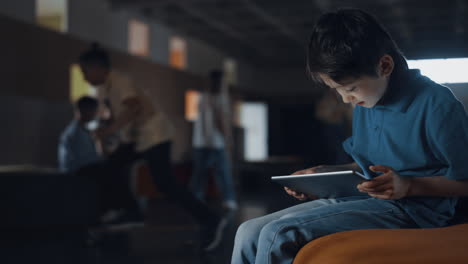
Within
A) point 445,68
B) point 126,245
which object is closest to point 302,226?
point 445,68

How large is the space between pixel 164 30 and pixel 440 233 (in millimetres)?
9235

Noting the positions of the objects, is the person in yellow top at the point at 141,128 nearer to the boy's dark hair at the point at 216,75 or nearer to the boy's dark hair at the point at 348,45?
the boy's dark hair at the point at 216,75

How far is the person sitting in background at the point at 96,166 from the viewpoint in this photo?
12.2 feet

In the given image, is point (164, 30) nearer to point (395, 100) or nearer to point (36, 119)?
point (36, 119)

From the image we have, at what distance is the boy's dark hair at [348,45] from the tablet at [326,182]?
9.8 inches

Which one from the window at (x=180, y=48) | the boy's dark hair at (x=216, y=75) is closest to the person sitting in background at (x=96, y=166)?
the boy's dark hair at (x=216, y=75)

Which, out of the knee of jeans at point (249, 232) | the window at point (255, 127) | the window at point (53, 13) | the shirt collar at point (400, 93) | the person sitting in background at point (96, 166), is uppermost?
the window at point (53, 13)

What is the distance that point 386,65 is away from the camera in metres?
1.30

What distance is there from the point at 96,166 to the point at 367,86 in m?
2.90

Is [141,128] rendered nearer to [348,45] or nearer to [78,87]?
[348,45]

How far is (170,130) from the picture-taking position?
3.49 metres

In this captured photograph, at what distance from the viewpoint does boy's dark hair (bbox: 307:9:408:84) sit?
1.26 m

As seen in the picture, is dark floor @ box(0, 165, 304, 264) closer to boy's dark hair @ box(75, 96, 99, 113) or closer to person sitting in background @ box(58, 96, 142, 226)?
person sitting in background @ box(58, 96, 142, 226)

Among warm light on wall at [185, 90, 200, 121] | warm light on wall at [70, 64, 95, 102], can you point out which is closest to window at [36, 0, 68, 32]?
warm light on wall at [70, 64, 95, 102]
